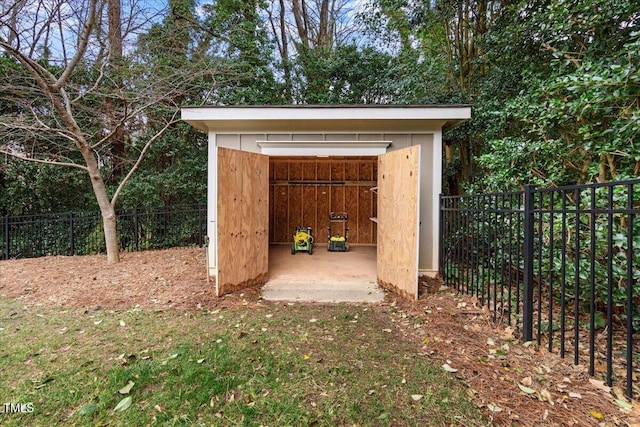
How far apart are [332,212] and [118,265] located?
16.5 feet

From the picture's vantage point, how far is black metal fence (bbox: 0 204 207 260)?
7.26m

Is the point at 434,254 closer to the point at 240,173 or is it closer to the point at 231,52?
the point at 240,173

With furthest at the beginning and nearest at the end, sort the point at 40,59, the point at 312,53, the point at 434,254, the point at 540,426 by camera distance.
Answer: the point at 312,53, the point at 40,59, the point at 434,254, the point at 540,426

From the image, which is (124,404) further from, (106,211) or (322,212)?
(322,212)

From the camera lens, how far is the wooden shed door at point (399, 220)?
150 inches

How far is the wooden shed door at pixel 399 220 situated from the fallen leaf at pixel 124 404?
9.98 feet

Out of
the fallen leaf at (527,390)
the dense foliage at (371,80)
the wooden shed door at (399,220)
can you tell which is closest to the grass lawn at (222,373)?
the fallen leaf at (527,390)

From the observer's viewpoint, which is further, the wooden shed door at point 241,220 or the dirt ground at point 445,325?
the wooden shed door at point 241,220

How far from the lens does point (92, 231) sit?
7461mm

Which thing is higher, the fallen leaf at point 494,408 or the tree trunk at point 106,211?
the tree trunk at point 106,211

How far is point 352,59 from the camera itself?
9469 millimetres

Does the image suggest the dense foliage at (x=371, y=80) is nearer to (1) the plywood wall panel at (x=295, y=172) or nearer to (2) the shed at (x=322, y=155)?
(2) the shed at (x=322, y=155)

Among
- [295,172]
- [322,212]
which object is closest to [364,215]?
[322,212]

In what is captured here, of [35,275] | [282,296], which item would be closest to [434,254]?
[282,296]
